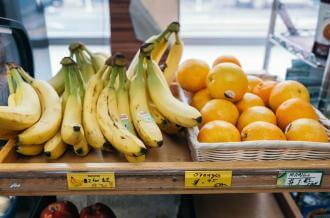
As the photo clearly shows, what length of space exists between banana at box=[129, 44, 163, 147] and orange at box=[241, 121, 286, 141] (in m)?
0.20

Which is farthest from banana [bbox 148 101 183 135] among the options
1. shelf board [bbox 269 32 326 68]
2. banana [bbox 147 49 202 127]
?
shelf board [bbox 269 32 326 68]

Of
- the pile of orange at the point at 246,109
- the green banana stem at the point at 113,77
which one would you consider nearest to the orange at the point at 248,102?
the pile of orange at the point at 246,109

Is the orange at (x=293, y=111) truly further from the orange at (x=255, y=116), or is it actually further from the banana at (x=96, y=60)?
the banana at (x=96, y=60)

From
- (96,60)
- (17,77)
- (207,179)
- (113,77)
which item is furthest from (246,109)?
(17,77)

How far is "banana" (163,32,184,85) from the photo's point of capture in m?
0.97

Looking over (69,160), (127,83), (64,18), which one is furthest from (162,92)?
(64,18)

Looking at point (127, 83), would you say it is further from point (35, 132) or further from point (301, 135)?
point (301, 135)

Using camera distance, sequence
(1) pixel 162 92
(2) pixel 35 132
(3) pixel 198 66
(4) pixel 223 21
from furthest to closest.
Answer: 1. (4) pixel 223 21
2. (3) pixel 198 66
3. (1) pixel 162 92
4. (2) pixel 35 132

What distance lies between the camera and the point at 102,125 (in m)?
0.72

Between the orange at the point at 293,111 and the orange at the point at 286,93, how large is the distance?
31 millimetres

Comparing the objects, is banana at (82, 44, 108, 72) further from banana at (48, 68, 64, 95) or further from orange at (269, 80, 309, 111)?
orange at (269, 80, 309, 111)

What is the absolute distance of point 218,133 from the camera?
72 cm

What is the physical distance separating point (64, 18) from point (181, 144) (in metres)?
2.92

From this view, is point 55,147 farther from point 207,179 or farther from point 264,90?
point 264,90
